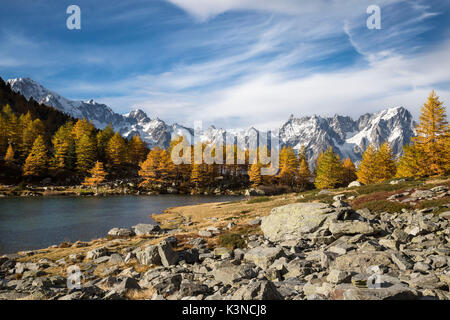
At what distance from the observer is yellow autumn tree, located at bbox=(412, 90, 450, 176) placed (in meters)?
44.2

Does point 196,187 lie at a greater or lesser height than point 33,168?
lesser

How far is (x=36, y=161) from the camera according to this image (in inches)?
2899

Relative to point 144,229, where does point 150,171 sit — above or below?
above

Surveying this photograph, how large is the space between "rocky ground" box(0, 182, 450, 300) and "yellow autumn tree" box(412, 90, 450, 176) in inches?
1011

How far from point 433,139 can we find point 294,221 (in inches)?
1613

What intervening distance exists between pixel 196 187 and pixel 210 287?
76530mm

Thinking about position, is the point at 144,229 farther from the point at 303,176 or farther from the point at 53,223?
the point at 303,176

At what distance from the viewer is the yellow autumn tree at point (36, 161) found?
72312 mm

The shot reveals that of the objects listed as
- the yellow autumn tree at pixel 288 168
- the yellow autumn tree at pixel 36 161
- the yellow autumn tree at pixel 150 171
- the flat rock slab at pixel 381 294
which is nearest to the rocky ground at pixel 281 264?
the flat rock slab at pixel 381 294

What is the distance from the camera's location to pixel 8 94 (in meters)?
132

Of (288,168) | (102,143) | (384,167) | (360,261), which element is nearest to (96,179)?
(102,143)

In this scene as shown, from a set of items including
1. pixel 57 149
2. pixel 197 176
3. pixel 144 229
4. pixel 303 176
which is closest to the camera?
pixel 144 229
